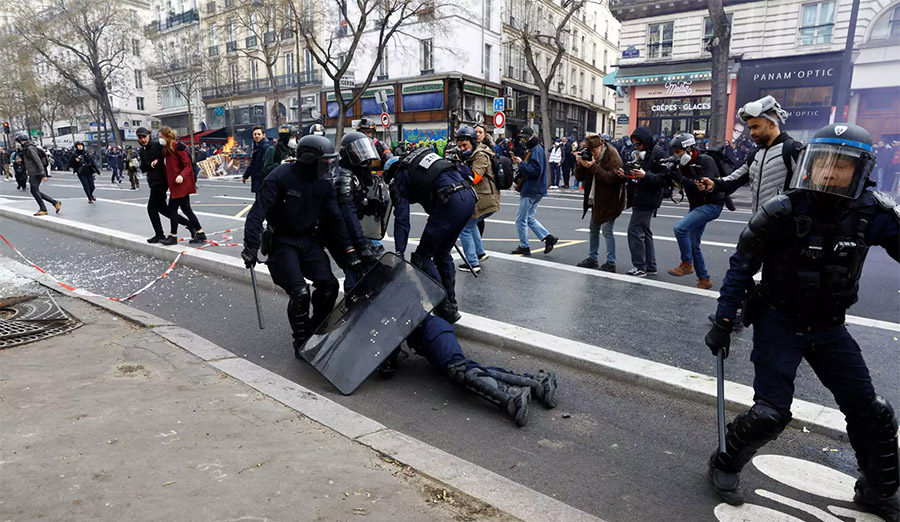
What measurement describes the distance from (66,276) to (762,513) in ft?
25.6

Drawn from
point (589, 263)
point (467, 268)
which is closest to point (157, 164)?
point (467, 268)

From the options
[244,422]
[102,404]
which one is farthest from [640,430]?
[102,404]

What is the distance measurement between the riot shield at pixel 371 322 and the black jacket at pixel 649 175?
364 centimetres

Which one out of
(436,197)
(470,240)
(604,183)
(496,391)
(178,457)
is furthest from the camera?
(470,240)

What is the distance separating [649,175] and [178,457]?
550 centimetres

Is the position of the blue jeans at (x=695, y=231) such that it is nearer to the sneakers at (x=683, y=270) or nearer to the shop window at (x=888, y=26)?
the sneakers at (x=683, y=270)

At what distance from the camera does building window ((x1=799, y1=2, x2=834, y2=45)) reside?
80.0ft

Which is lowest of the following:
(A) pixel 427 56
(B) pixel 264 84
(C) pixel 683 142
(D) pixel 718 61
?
(C) pixel 683 142

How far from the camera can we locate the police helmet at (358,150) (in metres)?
4.95

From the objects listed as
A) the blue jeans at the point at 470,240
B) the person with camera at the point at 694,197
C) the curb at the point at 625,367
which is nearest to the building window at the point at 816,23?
the person with camera at the point at 694,197

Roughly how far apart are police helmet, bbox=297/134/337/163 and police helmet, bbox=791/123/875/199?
308 centimetres

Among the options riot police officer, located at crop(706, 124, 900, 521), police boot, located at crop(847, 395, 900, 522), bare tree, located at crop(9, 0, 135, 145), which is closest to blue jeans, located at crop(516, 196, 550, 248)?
riot police officer, located at crop(706, 124, 900, 521)

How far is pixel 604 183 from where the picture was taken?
7090 millimetres

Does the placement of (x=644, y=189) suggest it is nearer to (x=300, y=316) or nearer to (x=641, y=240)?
(x=641, y=240)
